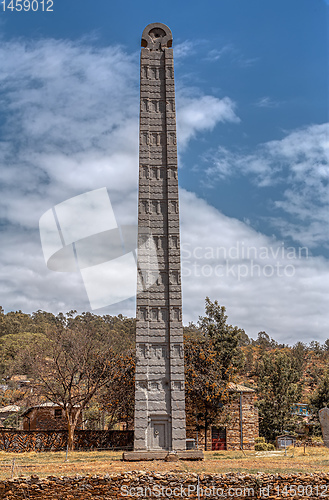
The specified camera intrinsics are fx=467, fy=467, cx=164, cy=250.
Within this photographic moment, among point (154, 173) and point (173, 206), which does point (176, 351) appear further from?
point (154, 173)

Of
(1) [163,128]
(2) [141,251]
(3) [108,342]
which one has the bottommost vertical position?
(3) [108,342]

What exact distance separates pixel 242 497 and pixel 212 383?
49.3 feet

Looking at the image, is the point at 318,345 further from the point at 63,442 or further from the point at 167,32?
the point at 167,32

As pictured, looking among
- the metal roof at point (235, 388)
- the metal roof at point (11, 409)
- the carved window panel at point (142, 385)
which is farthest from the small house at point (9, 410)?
the carved window panel at point (142, 385)

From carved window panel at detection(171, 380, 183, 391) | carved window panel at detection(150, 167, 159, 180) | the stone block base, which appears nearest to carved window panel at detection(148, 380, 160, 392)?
carved window panel at detection(171, 380, 183, 391)

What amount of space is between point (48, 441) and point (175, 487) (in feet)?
49.9

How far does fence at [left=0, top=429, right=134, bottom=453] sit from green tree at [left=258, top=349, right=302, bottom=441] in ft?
48.5

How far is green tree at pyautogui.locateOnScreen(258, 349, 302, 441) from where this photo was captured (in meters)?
36.0

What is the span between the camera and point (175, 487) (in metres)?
12.4

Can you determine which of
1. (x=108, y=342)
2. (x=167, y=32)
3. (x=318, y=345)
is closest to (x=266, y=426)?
(x=108, y=342)

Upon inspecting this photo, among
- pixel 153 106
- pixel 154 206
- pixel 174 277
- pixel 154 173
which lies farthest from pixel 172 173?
pixel 174 277

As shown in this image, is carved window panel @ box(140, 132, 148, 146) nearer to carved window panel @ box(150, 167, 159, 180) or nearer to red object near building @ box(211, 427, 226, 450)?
carved window panel @ box(150, 167, 159, 180)

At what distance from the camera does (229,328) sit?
3353cm

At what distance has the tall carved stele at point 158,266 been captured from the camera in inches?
658
